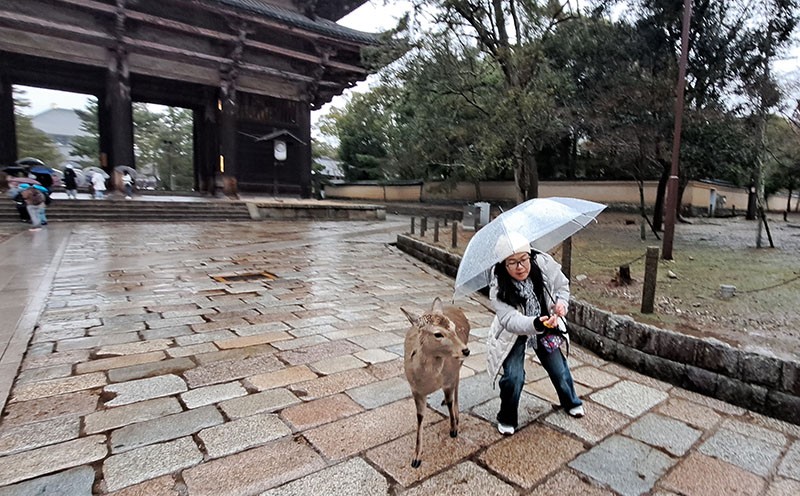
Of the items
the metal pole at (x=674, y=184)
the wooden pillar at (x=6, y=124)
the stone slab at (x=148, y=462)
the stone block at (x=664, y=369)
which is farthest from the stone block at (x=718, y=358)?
the wooden pillar at (x=6, y=124)

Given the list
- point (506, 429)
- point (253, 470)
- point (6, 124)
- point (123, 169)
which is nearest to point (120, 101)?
point (123, 169)

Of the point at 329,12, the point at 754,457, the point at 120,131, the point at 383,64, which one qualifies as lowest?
the point at 754,457

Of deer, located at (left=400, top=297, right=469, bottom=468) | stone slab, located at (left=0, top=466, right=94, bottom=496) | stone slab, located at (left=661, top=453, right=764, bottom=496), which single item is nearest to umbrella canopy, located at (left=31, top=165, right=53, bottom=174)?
stone slab, located at (left=0, top=466, right=94, bottom=496)

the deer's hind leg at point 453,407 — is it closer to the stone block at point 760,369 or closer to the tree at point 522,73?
the stone block at point 760,369

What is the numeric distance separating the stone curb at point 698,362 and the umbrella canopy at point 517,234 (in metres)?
1.32

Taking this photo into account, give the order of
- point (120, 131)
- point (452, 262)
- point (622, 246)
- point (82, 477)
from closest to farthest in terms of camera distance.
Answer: point (82, 477) → point (452, 262) → point (622, 246) → point (120, 131)

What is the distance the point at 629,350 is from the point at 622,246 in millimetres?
5853

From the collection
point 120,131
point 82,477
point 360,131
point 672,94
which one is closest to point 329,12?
point 360,131

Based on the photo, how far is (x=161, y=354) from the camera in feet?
12.3

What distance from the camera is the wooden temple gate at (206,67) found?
14789mm

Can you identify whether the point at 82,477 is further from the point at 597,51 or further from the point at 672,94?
the point at 597,51

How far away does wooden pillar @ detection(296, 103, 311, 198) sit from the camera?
66.6 ft

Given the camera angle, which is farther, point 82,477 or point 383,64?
point 383,64

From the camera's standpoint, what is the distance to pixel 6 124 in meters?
16.7
